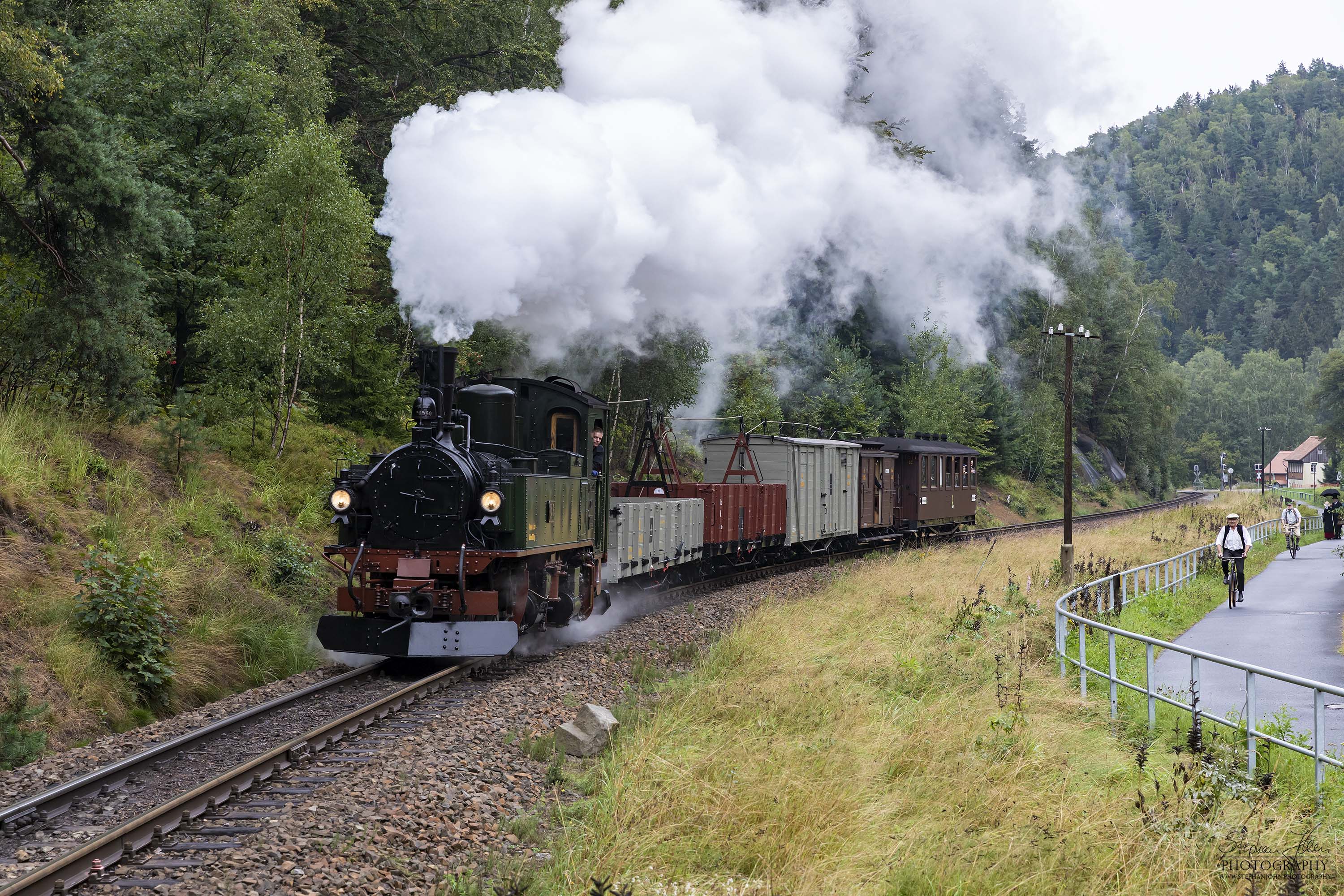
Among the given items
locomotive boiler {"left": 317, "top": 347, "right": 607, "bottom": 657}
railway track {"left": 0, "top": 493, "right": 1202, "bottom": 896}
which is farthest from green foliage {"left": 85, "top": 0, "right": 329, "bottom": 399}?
railway track {"left": 0, "top": 493, "right": 1202, "bottom": 896}

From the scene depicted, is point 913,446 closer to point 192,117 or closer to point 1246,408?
point 192,117

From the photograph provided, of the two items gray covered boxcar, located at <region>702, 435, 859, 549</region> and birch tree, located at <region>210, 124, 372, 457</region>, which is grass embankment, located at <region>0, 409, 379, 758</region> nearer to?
birch tree, located at <region>210, 124, 372, 457</region>

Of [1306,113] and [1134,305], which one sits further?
[1306,113]

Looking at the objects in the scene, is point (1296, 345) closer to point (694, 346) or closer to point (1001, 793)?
point (694, 346)

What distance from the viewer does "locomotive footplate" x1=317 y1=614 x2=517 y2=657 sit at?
10.4 m

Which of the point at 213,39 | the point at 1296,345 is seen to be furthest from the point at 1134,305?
the point at 1296,345

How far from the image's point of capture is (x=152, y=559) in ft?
37.0

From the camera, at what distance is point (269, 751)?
24.5 feet

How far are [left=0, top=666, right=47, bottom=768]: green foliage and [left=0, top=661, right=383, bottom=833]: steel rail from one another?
874 millimetres

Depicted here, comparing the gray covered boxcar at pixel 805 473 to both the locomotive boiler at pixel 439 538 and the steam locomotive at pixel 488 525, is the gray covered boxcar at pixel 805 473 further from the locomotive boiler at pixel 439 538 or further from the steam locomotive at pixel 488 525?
the locomotive boiler at pixel 439 538

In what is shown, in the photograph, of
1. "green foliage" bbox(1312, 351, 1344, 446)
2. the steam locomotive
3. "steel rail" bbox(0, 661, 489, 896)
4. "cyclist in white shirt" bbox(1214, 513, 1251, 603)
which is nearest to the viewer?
"steel rail" bbox(0, 661, 489, 896)

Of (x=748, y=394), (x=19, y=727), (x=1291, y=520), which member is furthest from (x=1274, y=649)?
(x=748, y=394)

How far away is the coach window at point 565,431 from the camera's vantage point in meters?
13.0

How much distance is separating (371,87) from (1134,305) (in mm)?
48114
